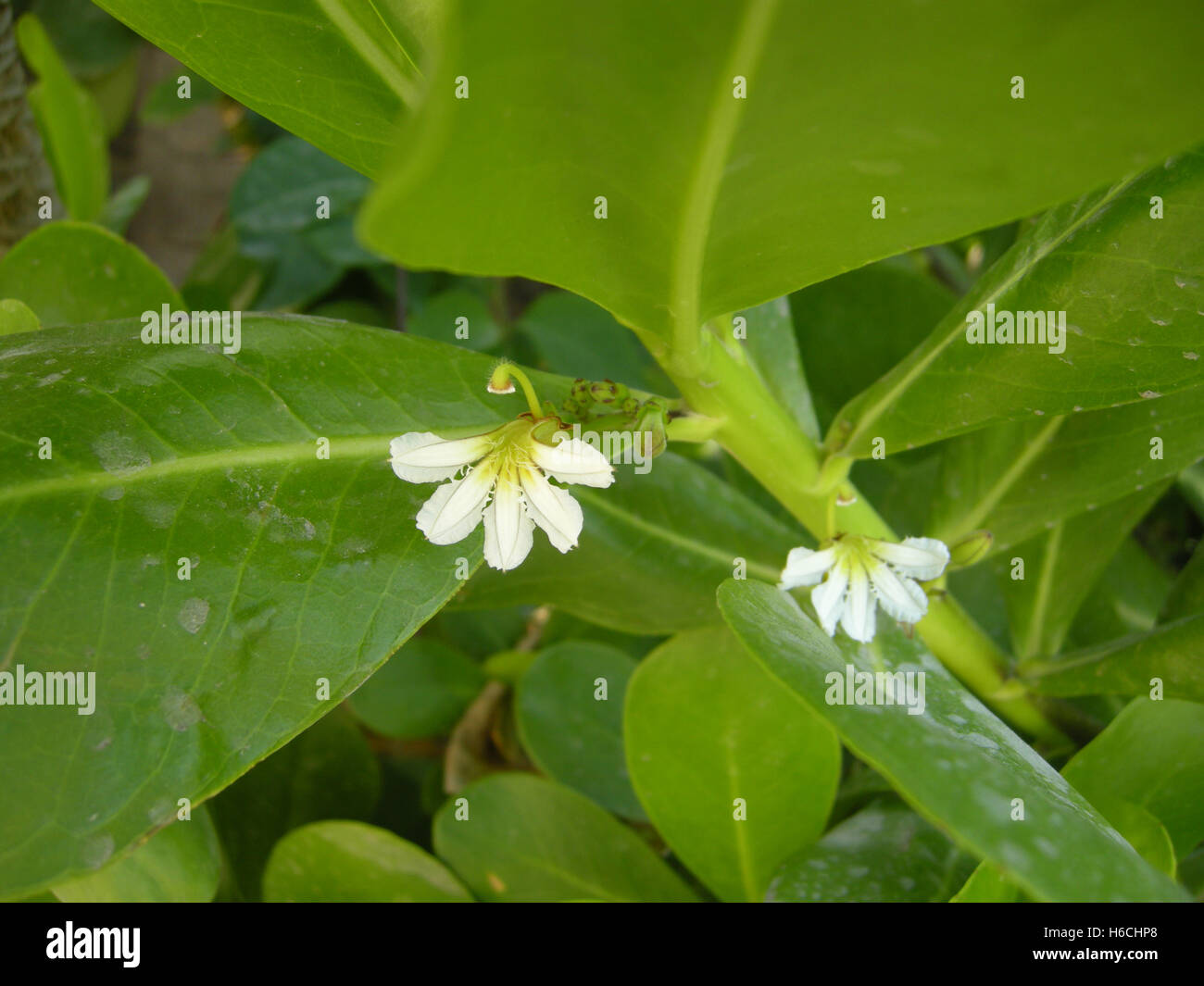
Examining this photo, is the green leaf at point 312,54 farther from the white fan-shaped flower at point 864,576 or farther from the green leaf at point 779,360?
the white fan-shaped flower at point 864,576

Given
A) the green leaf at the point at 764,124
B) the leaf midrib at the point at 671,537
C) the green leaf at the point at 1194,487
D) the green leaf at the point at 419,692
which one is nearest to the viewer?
the green leaf at the point at 764,124

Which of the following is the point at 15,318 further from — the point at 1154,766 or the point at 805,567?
the point at 1154,766

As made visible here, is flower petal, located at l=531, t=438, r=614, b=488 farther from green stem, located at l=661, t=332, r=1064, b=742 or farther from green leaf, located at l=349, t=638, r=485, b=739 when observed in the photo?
Result: green leaf, located at l=349, t=638, r=485, b=739

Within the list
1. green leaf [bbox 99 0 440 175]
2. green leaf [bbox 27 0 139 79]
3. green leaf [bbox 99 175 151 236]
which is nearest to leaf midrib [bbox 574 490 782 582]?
green leaf [bbox 99 0 440 175]

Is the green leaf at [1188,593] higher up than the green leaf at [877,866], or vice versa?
the green leaf at [1188,593]

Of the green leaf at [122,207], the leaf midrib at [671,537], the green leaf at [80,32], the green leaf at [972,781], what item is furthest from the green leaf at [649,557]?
the green leaf at [80,32]

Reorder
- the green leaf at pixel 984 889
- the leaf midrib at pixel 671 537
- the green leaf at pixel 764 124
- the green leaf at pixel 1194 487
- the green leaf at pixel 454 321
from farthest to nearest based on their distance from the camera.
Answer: the green leaf at pixel 454 321 < the green leaf at pixel 1194 487 < the leaf midrib at pixel 671 537 < the green leaf at pixel 984 889 < the green leaf at pixel 764 124
